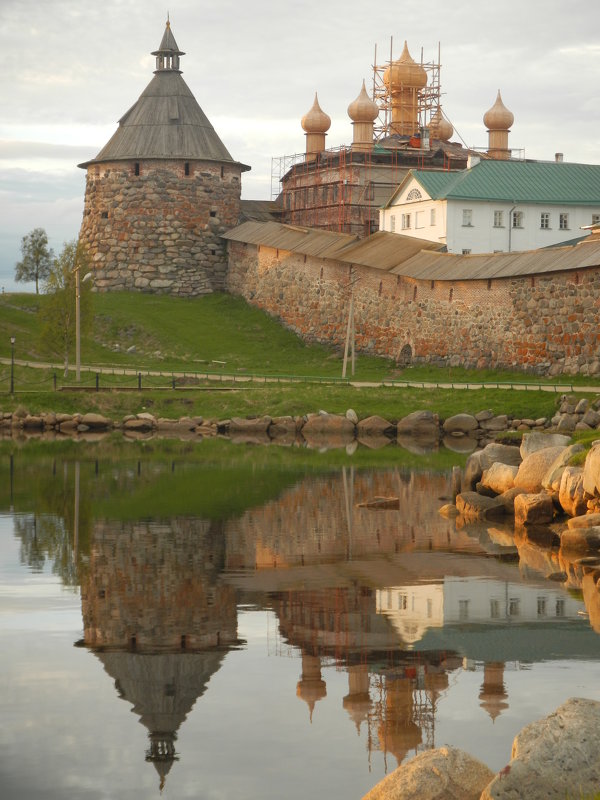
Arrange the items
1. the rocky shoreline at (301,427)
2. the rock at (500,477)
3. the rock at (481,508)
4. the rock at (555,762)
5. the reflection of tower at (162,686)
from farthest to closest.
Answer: the rocky shoreline at (301,427) → the rock at (500,477) → the rock at (481,508) → the reflection of tower at (162,686) → the rock at (555,762)

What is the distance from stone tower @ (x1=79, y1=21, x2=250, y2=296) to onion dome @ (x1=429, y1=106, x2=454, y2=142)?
973 centimetres

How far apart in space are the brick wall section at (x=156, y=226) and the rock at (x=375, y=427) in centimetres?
2002

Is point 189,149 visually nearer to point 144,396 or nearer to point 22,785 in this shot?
point 144,396

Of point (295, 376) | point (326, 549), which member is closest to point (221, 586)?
point (326, 549)

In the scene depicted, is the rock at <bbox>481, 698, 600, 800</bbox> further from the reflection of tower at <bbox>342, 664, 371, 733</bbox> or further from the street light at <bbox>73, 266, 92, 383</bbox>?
the street light at <bbox>73, 266, 92, 383</bbox>

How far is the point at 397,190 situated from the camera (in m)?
50.7

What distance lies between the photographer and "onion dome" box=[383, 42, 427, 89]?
5722 cm

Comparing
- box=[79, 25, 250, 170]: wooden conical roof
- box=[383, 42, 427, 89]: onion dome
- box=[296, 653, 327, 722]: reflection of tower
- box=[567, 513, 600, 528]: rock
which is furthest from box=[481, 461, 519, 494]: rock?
box=[383, 42, 427, 89]: onion dome

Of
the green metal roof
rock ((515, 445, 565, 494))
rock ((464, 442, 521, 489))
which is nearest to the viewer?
rock ((515, 445, 565, 494))

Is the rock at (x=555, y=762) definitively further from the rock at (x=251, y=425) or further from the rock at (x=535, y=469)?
the rock at (x=251, y=425)

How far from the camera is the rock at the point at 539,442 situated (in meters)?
22.6

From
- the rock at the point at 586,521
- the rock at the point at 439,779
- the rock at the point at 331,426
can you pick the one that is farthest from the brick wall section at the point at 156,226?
the rock at the point at 439,779

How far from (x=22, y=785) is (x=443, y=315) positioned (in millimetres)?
34143

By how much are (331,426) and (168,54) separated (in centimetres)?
2531
